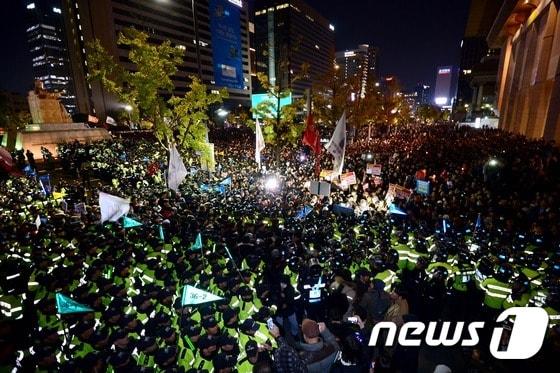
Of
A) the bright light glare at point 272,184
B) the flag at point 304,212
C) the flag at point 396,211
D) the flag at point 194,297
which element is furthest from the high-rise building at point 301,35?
the flag at point 194,297

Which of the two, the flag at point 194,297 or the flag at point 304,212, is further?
the flag at point 304,212

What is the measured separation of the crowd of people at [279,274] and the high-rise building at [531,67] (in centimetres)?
936

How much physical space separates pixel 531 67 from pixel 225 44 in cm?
7021

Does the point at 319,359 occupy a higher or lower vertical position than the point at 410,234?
higher

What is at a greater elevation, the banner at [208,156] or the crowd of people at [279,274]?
the banner at [208,156]

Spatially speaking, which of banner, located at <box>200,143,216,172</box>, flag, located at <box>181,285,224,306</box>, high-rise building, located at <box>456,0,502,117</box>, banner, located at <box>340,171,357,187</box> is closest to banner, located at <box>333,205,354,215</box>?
banner, located at <box>340,171,357,187</box>

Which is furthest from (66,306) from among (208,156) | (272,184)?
(208,156)

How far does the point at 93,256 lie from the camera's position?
8.37 m

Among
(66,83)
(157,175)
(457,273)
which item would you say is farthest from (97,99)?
(457,273)

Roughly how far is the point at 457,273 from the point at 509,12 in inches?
1401

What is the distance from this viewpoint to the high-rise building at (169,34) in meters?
61.3

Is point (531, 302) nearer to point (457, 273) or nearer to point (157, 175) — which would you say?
point (457, 273)

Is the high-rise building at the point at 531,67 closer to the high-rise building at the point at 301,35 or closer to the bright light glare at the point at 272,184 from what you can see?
the bright light glare at the point at 272,184

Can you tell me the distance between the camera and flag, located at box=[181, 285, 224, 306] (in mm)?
5199
